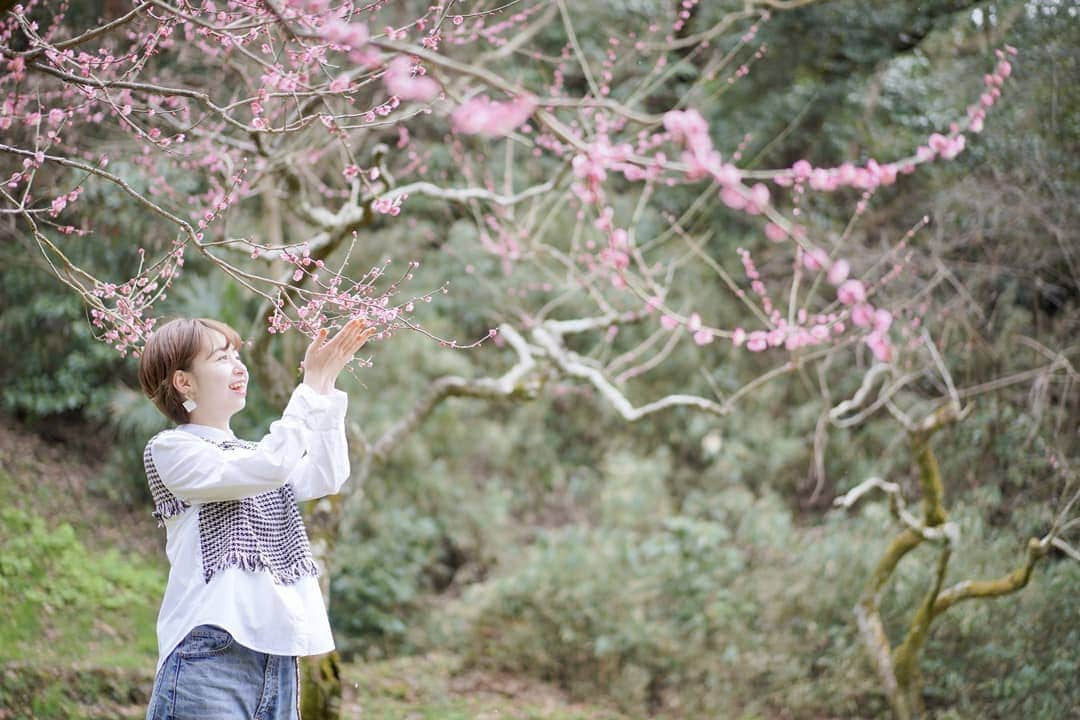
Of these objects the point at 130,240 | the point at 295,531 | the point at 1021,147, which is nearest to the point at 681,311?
the point at 1021,147

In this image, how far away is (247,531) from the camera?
1.62 m

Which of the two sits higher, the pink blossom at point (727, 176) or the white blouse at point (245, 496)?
the pink blossom at point (727, 176)

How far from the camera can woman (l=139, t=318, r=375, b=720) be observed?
60.3 inches

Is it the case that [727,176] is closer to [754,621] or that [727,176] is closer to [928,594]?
[928,594]

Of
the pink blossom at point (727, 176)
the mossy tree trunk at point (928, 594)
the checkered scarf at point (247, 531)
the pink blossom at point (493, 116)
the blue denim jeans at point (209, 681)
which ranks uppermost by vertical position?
the pink blossom at point (493, 116)

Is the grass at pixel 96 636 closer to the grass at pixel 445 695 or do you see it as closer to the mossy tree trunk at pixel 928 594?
the grass at pixel 445 695

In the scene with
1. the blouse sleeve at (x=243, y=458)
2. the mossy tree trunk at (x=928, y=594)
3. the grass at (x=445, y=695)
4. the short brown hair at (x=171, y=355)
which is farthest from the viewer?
the grass at (x=445, y=695)

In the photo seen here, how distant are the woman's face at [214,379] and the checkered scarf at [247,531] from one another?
0.06 m

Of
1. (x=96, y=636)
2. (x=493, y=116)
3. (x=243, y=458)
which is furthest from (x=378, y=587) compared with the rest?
(x=493, y=116)

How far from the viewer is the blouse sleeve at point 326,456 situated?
1.57 m

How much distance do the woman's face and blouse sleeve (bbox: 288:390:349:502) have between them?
161 mm

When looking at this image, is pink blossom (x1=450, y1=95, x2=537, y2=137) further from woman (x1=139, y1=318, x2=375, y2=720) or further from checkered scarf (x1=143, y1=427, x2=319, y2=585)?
checkered scarf (x1=143, y1=427, x2=319, y2=585)

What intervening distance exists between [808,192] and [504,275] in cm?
195

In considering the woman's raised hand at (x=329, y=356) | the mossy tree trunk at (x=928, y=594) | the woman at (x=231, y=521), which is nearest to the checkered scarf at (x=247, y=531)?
the woman at (x=231, y=521)
